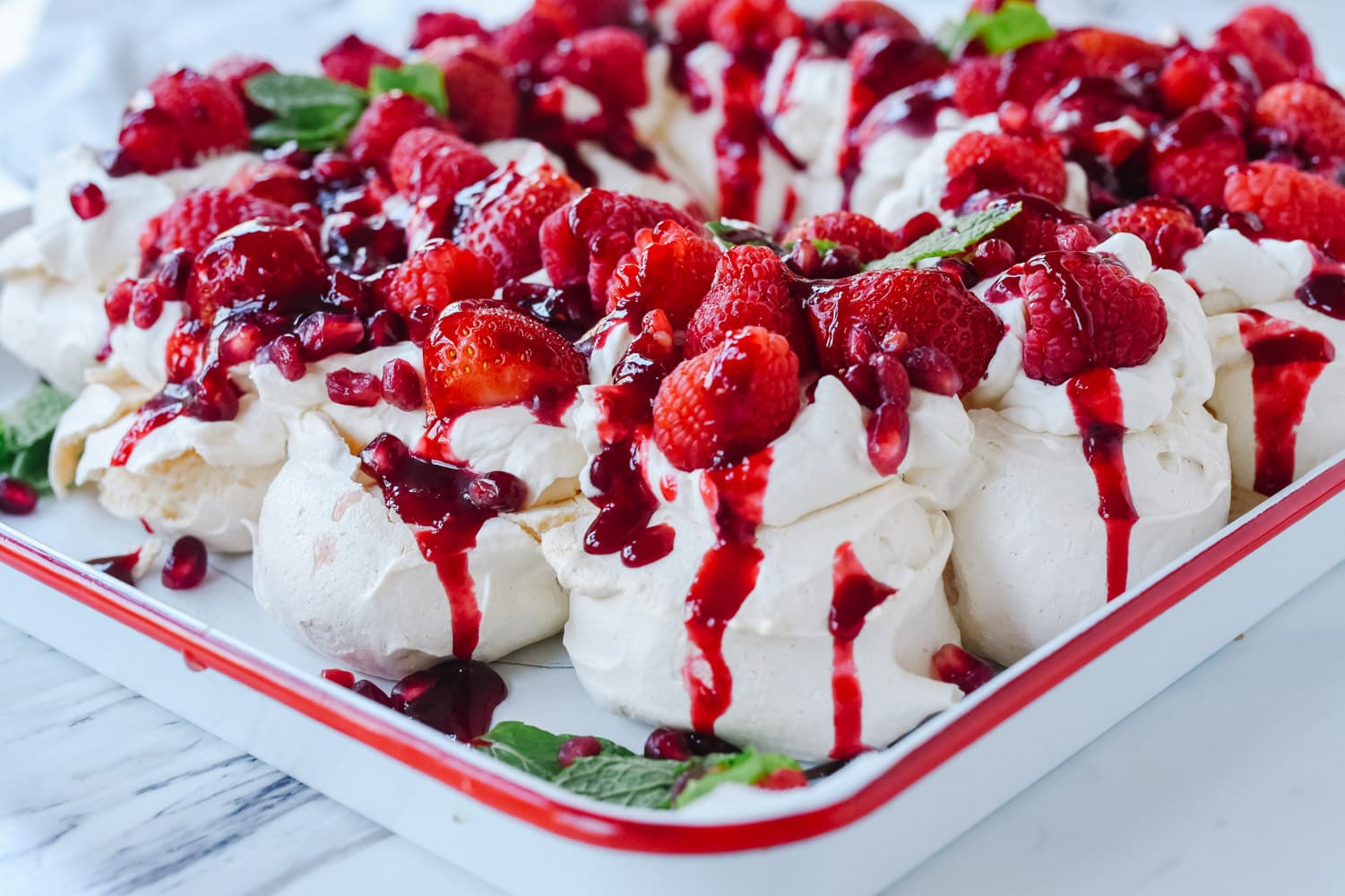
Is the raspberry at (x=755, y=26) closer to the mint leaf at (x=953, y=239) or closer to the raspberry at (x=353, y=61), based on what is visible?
the raspberry at (x=353, y=61)

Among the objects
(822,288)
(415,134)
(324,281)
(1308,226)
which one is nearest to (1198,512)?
(822,288)

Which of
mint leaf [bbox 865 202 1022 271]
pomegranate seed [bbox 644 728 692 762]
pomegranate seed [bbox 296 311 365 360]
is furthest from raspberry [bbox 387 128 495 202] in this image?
pomegranate seed [bbox 644 728 692 762]

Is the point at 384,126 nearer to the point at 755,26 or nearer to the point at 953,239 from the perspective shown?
the point at 755,26

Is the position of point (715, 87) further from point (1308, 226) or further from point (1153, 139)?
point (1308, 226)

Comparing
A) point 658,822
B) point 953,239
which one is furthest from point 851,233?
point 658,822

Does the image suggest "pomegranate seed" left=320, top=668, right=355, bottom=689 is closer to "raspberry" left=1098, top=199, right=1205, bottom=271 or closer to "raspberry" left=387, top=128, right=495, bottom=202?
"raspberry" left=387, top=128, right=495, bottom=202

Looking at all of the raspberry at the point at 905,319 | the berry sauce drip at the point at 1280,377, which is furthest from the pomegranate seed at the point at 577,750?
the berry sauce drip at the point at 1280,377
